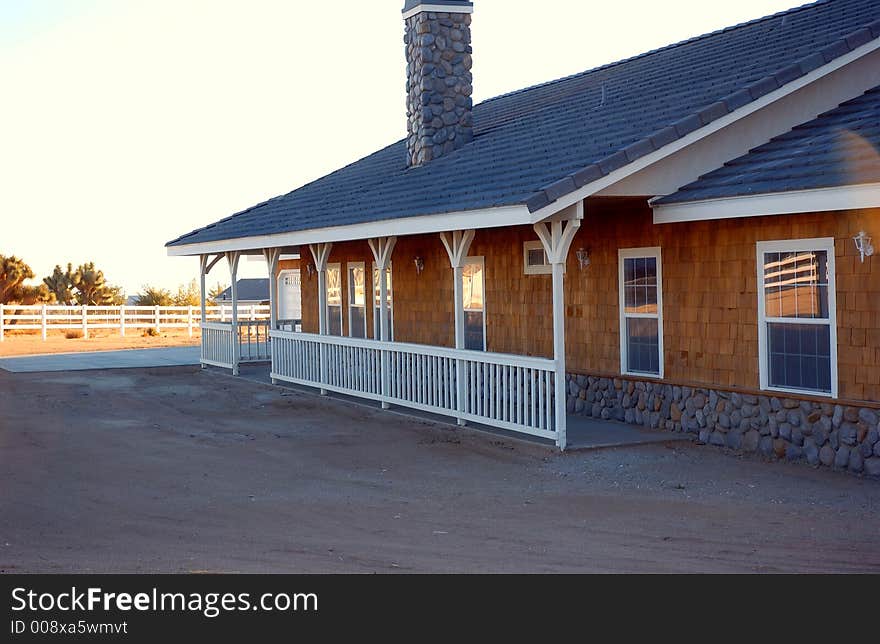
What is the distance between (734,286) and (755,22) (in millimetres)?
5743

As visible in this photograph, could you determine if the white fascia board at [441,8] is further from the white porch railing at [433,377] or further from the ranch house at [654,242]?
the white porch railing at [433,377]

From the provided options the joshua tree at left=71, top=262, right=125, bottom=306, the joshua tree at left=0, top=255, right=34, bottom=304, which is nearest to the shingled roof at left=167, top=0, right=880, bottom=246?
the joshua tree at left=0, top=255, right=34, bottom=304

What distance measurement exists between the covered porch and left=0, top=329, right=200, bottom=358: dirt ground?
1303 centimetres

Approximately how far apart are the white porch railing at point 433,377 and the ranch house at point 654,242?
5 centimetres

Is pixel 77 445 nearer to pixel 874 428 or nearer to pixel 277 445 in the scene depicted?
pixel 277 445

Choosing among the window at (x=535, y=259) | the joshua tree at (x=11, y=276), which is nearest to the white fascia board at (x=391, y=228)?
the window at (x=535, y=259)

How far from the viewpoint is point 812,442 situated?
11484 mm

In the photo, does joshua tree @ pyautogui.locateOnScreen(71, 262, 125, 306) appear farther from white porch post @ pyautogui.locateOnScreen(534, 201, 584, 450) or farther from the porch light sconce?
the porch light sconce

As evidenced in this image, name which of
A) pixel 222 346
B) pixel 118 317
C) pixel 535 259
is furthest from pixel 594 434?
pixel 118 317

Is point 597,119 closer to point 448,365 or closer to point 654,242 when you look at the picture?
point 654,242

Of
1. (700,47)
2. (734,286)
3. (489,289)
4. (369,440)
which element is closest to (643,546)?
(734,286)

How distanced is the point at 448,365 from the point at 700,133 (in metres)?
4.59

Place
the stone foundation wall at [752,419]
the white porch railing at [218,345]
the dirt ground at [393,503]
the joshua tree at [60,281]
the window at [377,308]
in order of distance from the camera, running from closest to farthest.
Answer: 1. the dirt ground at [393,503]
2. the stone foundation wall at [752,419]
3. the window at [377,308]
4. the white porch railing at [218,345]
5. the joshua tree at [60,281]

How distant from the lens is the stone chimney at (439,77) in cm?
1903
